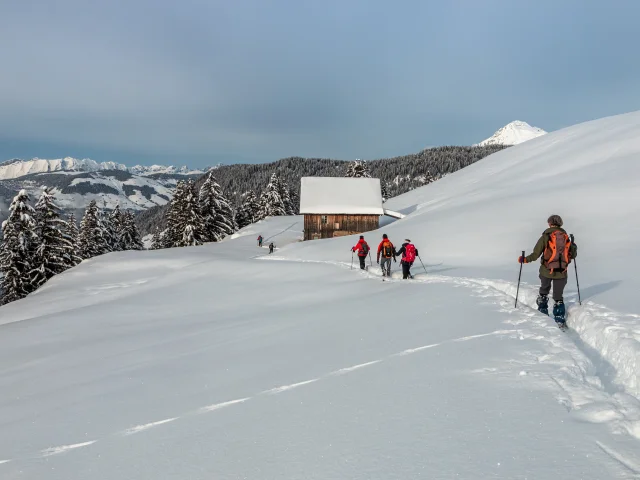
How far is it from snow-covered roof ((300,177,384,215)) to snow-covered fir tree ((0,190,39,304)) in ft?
82.6

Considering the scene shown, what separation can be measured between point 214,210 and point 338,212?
16.9m

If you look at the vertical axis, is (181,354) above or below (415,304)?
below

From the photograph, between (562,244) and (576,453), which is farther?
(562,244)

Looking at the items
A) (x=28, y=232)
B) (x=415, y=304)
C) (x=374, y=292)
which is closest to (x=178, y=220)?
(x=28, y=232)

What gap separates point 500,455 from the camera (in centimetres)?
346

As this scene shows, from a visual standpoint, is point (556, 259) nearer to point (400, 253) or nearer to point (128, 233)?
point (400, 253)

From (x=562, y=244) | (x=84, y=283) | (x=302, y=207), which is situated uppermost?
(x=302, y=207)

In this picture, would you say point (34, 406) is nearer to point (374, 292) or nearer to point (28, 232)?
Answer: point (374, 292)

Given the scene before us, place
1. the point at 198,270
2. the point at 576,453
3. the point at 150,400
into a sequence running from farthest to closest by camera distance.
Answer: the point at 198,270 → the point at 150,400 → the point at 576,453

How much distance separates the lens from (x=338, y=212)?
46.1m

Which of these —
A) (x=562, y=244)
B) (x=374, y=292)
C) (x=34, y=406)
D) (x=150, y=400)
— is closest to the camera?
(x=150, y=400)

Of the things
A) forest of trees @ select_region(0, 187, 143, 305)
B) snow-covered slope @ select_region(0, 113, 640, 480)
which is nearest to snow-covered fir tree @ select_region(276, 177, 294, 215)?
forest of trees @ select_region(0, 187, 143, 305)

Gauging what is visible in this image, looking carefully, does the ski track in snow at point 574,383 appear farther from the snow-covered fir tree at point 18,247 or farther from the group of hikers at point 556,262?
the snow-covered fir tree at point 18,247

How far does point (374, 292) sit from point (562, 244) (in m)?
6.58
